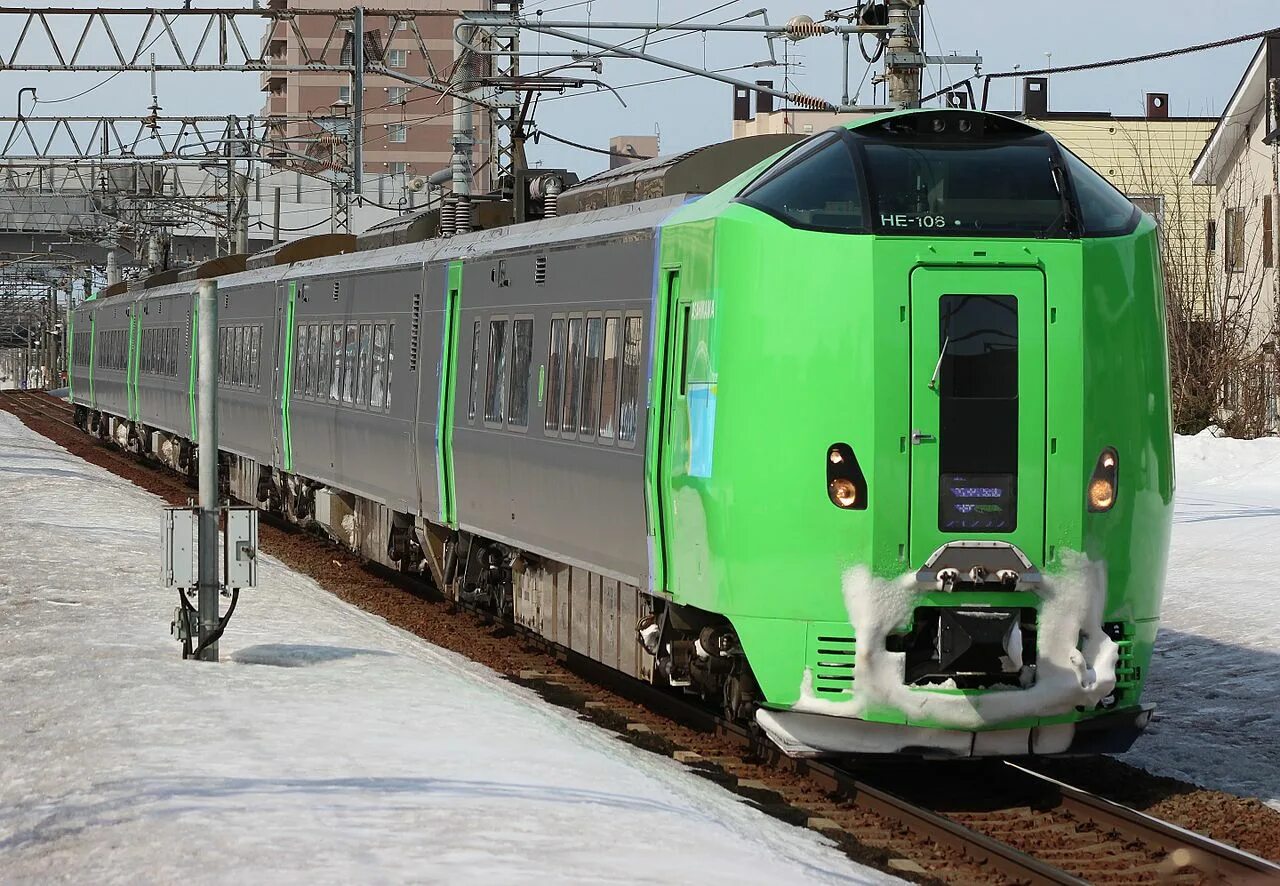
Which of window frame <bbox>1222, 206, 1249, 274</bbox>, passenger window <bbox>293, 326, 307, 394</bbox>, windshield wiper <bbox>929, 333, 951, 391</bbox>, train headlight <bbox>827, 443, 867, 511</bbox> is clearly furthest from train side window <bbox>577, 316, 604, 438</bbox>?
window frame <bbox>1222, 206, 1249, 274</bbox>

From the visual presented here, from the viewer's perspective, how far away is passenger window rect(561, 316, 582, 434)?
40.6 feet

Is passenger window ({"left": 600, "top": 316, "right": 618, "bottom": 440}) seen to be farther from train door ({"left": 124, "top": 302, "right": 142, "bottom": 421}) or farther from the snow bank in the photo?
train door ({"left": 124, "top": 302, "right": 142, "bottom": 421})

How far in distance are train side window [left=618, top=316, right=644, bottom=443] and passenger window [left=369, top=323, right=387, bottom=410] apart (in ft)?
21.5

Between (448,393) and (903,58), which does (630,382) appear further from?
(903,58)

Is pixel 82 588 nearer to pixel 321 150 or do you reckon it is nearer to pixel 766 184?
pixel 766 184

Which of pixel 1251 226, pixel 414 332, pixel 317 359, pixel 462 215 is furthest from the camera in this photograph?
pixel 1251 226

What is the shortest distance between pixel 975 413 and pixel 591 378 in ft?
11.1

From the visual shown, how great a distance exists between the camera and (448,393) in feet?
50.9

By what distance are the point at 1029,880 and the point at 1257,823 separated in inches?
73.1

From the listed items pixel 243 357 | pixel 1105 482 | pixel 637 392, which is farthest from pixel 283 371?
pixel 1105 482

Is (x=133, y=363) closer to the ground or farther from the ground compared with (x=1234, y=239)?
closer to the ground

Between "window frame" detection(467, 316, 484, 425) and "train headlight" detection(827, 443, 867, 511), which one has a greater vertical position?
"window frame" detection(467, 316, 484, 425)

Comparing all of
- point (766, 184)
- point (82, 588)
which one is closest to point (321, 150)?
point (82, 588)

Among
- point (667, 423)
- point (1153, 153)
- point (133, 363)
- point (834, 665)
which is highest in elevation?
point (1153, 153)
